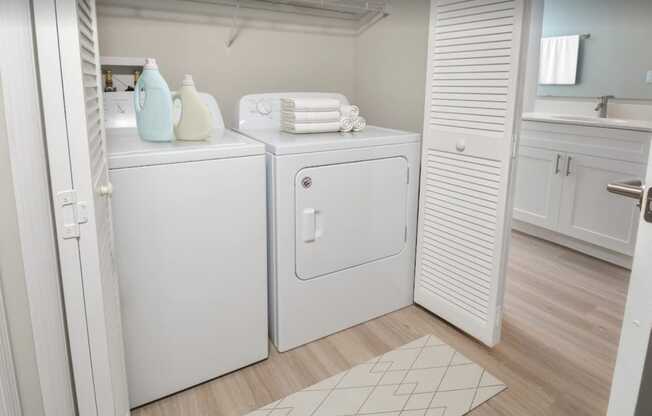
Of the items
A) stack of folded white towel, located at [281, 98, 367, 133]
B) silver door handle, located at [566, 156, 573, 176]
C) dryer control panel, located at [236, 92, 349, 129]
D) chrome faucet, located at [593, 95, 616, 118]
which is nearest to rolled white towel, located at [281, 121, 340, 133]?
stack of folded white towel, located at [281, 98, 367, 133]

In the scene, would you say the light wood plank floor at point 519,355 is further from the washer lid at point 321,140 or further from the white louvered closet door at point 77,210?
the washer lid at point 321,140

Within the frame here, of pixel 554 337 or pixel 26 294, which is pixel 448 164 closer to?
pixel 554 337

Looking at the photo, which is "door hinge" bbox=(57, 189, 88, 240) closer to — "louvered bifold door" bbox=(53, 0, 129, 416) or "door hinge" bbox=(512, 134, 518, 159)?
"louvered bifold door" bbox=(53, 0, 129, 416)

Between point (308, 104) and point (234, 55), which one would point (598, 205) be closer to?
point (308, 104)

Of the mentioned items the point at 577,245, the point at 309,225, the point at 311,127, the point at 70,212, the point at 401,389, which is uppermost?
the point at 311,127

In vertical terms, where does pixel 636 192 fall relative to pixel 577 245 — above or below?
above

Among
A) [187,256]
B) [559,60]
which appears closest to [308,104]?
[187,256]

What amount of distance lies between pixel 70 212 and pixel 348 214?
131 centimetres

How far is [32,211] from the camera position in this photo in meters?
0.81

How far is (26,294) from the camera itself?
2.69 ft

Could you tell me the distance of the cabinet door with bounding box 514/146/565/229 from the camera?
3209mm

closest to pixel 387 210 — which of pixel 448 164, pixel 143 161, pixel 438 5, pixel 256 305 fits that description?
pixel 448 164

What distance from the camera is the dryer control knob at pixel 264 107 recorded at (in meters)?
2.29

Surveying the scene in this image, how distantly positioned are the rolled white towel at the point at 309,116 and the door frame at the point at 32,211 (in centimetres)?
132
